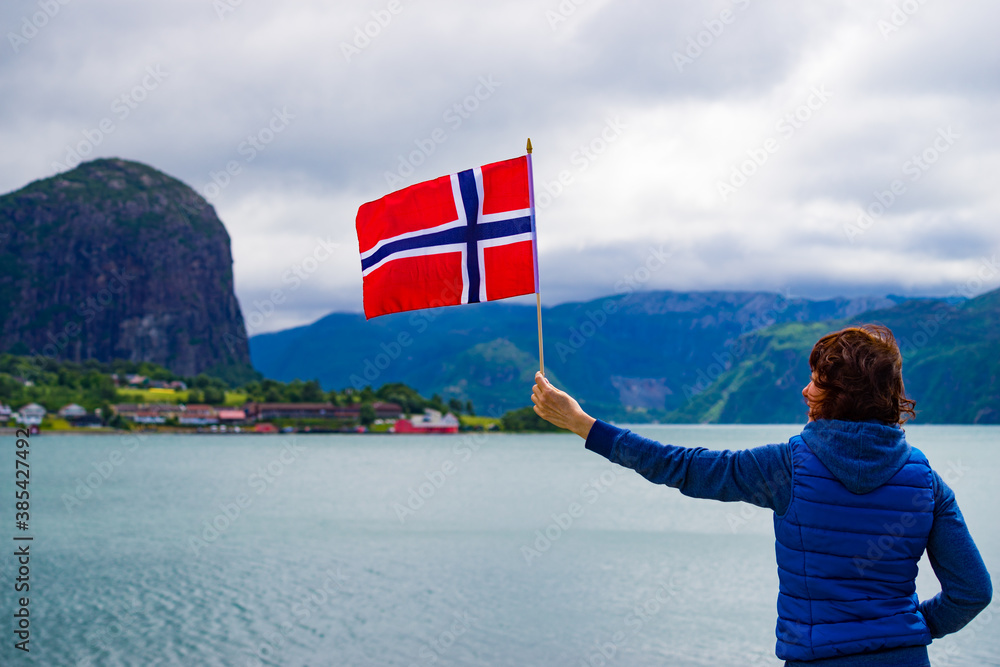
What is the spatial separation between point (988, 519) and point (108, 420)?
15165 cm

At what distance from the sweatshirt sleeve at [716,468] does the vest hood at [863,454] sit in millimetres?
173

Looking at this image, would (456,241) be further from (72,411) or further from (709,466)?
(72,411)

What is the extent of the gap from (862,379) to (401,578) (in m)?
25.6

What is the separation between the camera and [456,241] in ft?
18.9

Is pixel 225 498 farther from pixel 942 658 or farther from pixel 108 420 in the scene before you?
pixel 108 420

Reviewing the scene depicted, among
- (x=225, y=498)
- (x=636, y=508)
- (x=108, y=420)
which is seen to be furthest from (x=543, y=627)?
(x=108, y=420)

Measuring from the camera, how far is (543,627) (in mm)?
20969

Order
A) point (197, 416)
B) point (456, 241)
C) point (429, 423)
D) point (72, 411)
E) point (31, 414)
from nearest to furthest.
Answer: point (456, 241), point (31, 414), point (72, 411), point (197, 416), point (429, 423)

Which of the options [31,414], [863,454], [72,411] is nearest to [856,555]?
[863,454]

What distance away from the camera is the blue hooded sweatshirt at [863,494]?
284cm

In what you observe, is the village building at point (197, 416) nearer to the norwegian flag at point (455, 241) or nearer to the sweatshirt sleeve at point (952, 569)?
the norwegian flag at point (455, 241)

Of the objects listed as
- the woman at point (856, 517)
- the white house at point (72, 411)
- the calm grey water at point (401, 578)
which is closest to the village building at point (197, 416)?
the white house at point (72, 411)

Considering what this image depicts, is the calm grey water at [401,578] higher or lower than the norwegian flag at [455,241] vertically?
lower

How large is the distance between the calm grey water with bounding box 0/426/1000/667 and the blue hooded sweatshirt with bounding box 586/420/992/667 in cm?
1596
